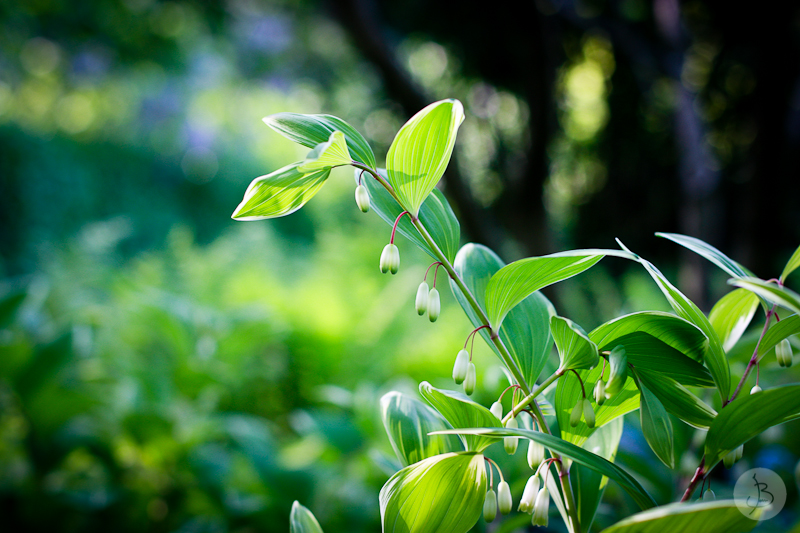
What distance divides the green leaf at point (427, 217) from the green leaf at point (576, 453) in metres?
0.11

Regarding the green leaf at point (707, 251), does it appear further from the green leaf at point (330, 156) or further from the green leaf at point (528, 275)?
the green leaf at point (330, 156)

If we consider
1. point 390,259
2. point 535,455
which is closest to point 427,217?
point 390,259

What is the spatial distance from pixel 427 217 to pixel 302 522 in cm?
21

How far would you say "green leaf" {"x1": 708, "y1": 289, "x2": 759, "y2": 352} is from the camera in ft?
1.00

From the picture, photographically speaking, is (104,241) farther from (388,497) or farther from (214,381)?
(388,497)

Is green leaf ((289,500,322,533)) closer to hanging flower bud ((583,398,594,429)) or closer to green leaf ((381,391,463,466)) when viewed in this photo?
green leaf ((381,391,463,466))

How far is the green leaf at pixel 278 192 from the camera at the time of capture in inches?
8.6

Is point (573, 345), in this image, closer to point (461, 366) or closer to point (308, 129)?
point (461, 366)

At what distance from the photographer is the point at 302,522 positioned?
0.95 feet

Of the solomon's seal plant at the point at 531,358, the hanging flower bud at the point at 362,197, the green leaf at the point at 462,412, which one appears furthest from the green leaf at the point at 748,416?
the hanging flower bud at the point at 362,197

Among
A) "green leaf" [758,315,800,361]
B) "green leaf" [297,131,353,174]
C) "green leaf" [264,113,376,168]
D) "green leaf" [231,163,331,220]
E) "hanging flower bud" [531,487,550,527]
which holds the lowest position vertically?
"hanging flower bud" [531,487,550,527]

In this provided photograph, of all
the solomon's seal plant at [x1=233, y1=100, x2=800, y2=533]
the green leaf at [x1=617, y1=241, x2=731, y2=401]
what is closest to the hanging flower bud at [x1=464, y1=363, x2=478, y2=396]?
the solomon's seal plant at [x1=233, y1=100, x2=800, y2=533]

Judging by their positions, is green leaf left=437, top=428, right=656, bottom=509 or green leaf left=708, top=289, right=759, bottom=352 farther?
green leaf left=708, top=289, right=759, bottom=352

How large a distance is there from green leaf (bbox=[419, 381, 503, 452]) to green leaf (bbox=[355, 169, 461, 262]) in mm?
81
